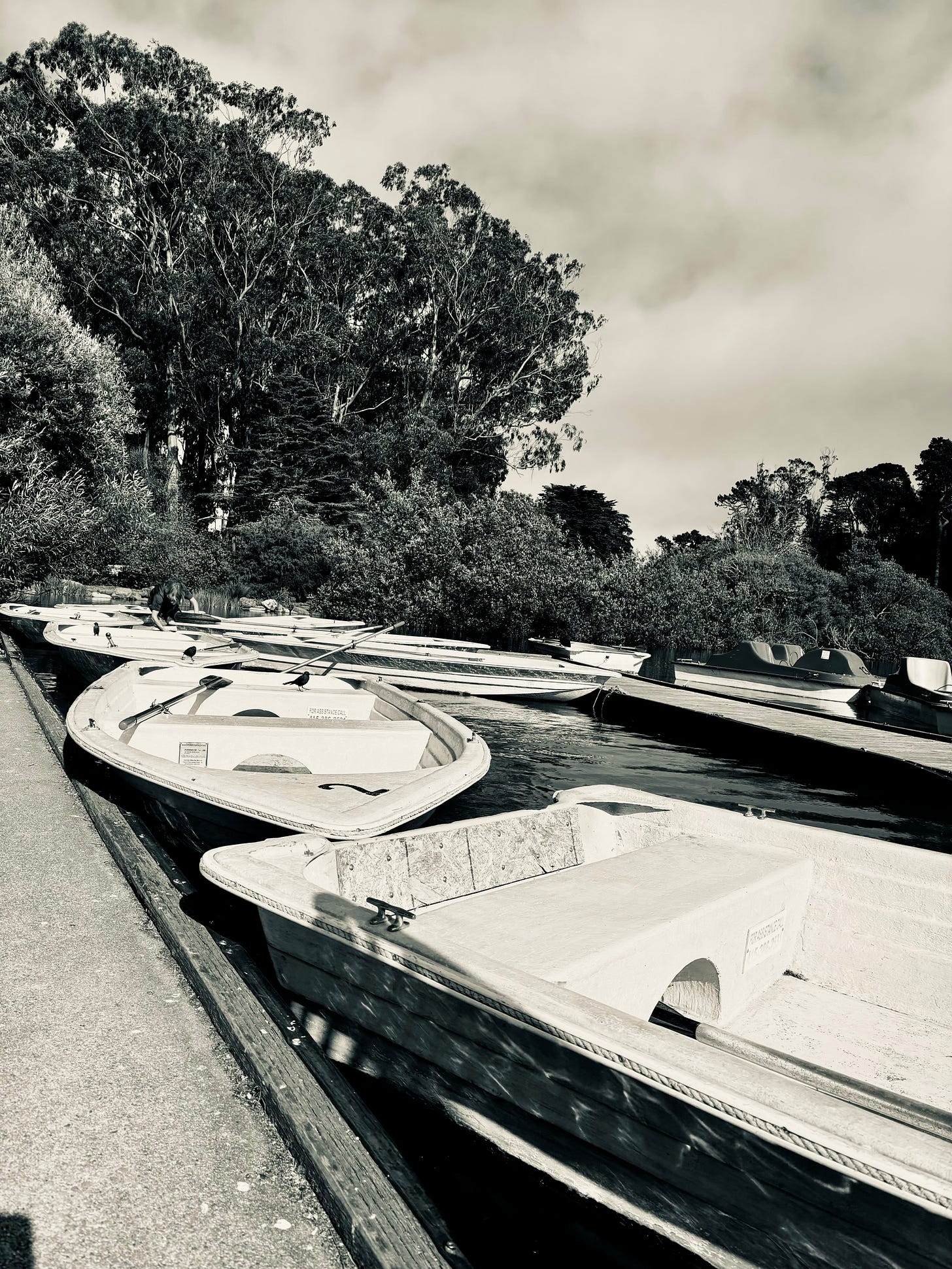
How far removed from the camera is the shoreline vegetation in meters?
29.2

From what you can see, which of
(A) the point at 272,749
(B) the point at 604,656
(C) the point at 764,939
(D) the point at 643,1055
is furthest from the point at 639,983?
(B) the point at 604,656

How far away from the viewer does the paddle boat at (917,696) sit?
605 inches

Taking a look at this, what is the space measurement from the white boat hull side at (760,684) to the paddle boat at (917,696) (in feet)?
4.27

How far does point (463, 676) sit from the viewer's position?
17109 mm

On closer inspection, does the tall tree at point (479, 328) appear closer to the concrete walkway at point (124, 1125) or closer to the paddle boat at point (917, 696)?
the paddle boat at point (917, 696)

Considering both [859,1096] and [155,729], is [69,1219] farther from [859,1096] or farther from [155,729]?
[155,729]

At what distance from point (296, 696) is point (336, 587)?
20473 millimetres

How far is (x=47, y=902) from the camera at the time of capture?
4.84 m

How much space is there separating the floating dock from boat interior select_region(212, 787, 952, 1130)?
0.48 metres

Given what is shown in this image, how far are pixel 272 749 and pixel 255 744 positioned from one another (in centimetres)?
14

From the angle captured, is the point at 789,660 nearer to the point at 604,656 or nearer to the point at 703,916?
the point at 604,656

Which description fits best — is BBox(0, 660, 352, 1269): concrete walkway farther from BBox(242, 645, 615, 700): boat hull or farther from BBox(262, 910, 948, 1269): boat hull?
BBox(242, 645, 615, 700): boat hull

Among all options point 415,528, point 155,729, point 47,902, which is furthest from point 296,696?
point 415,528

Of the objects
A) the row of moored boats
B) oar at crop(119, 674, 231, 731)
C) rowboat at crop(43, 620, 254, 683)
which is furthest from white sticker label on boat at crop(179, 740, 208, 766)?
rowboat at crop(43, 620, 254, 683)
